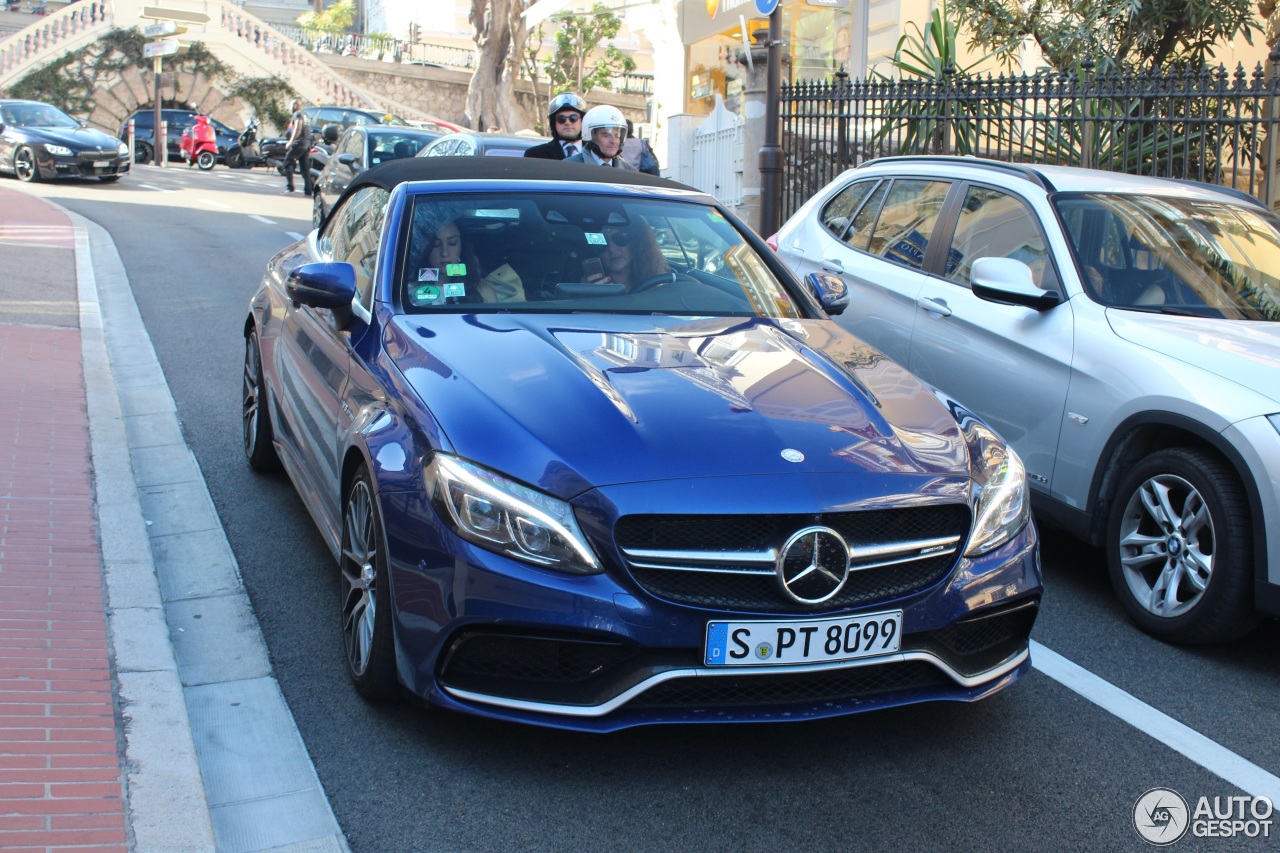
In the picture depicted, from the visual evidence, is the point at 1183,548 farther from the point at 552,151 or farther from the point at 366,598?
the point at 552,151

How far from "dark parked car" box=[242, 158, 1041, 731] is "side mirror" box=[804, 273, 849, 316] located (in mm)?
653

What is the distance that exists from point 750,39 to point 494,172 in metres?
18.8

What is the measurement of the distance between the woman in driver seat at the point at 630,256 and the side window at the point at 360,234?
0.81 meters

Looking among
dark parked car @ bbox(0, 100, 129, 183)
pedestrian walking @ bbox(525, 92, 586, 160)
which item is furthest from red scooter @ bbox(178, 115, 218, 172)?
pedestrian walking @ bbox(525, 92, 586, 160)

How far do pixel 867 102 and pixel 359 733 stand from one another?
36.3ft

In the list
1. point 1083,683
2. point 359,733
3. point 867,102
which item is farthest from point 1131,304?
point 867,102

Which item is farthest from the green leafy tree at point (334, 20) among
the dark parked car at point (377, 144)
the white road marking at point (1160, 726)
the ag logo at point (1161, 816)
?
the ag logo at point (1161, 816)

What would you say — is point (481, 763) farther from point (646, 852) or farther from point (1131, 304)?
point (1131, 304)

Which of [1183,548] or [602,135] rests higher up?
[602,135]

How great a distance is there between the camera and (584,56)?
168ft

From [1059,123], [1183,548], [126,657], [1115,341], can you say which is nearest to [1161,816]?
[1183,548]

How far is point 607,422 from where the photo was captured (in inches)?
145

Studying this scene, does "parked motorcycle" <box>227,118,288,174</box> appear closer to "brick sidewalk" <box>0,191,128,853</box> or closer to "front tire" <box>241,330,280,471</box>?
"brick sidewalk" <box>0,191,128,853</box>

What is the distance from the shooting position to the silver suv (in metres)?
4.63
